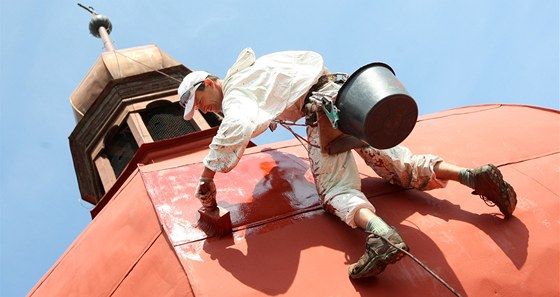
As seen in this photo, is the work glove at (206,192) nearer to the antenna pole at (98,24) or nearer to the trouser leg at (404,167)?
the trouser leg at (404,167)

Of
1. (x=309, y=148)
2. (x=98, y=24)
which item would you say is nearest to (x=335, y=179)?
(x=309, y=148)

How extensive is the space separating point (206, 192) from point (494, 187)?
1.69 m

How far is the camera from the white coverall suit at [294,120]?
360cm

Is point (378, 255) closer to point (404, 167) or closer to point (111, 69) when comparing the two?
point (404, 167)

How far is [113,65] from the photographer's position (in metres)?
13.7

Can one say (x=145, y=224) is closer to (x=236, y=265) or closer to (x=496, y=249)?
(x=236, y=265)

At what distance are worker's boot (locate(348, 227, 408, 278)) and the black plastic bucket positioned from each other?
0.54 metres

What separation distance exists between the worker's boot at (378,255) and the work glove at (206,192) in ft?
3.20

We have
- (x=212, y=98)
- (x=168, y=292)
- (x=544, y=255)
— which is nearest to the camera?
(x=168, y=292)

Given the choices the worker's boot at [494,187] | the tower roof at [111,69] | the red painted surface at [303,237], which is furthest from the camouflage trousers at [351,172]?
the tower roof at [111,69]

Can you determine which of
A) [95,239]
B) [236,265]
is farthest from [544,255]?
[95,239]

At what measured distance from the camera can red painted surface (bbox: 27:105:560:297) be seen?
3.38 meters

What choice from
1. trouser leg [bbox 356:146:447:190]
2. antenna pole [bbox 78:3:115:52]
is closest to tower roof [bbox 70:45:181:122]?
antenna pole [bbox 78:3:115:52]

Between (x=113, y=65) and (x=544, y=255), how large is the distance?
459 inches
